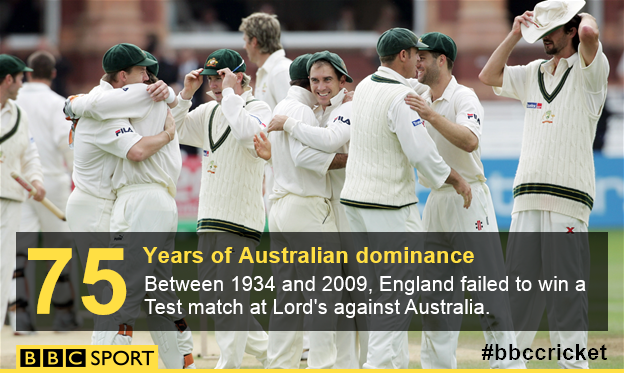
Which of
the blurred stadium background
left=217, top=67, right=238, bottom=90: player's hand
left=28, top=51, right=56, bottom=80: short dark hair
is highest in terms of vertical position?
the blurred stadium background

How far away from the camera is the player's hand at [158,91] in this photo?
18.6ft

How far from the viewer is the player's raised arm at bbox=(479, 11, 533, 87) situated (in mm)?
5785

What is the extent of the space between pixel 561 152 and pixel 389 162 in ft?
4.05

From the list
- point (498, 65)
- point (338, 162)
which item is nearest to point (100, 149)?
point (338, 162)

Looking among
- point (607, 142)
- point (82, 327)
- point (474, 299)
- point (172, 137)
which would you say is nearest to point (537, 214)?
point (474, 299)

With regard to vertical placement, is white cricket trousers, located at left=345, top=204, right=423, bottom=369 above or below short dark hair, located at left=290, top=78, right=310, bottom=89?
below

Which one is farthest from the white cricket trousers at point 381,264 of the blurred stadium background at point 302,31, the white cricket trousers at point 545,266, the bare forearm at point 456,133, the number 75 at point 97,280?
the blurred stadium background at point 302,31

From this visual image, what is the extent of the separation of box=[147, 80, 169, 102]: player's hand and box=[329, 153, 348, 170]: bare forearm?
4.11ft

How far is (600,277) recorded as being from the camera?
10.4 meters

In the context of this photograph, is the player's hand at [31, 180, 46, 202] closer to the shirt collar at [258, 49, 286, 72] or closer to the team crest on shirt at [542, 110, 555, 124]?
the shirt collar at [258, 49, 286, 72]

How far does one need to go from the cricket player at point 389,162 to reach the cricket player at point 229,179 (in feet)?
2.74

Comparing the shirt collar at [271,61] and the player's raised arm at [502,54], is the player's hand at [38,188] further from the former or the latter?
the player's raised arm at [502,54]

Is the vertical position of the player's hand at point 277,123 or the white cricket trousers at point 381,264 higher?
the player's hand at point 277,123

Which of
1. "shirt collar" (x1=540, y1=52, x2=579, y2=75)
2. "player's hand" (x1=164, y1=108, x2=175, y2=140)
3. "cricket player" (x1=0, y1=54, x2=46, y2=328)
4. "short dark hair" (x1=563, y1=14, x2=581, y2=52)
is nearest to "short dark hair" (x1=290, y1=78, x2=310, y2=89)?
"player's hand" (x1=164, y1=108, x2=175, y2=140)
